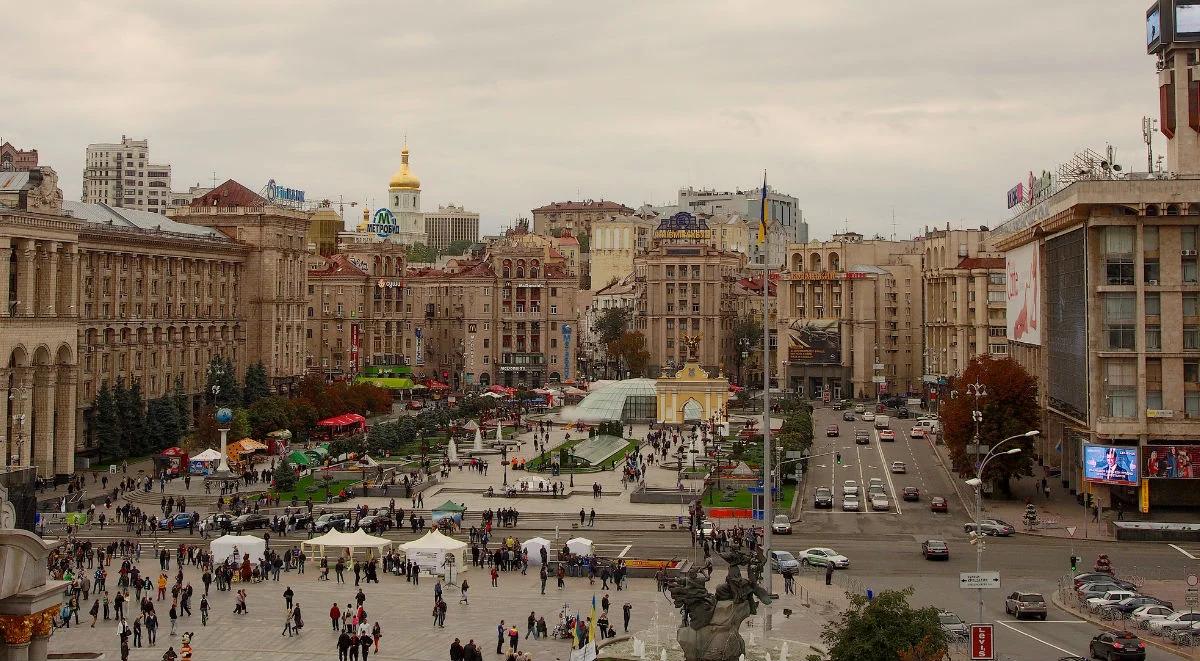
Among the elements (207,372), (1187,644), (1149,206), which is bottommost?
(1187,644)

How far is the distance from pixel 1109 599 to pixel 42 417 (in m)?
57.4

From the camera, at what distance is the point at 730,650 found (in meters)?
30.0

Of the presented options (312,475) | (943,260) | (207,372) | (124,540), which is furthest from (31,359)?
(943,260)

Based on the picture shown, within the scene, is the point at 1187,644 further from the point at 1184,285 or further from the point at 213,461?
the point at 213,461

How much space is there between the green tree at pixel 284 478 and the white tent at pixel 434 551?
22.4 metres

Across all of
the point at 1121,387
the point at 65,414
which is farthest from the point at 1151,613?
the point at 65,414

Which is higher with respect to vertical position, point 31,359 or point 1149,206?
point 1149,206

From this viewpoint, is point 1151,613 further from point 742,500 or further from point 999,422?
point 742,500

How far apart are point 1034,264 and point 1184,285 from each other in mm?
15929

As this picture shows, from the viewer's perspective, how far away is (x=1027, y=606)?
146ft

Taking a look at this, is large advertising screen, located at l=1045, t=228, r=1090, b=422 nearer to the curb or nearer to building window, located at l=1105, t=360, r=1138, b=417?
building window, located at l=1105, t=360, r=1138, b=417

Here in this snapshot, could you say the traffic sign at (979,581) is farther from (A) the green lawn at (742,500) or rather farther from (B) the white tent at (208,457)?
(B) the white tent at (208,457)

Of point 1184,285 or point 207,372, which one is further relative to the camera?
point 207,372

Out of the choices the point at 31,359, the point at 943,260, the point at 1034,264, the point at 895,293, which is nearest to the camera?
the point at 31,359
